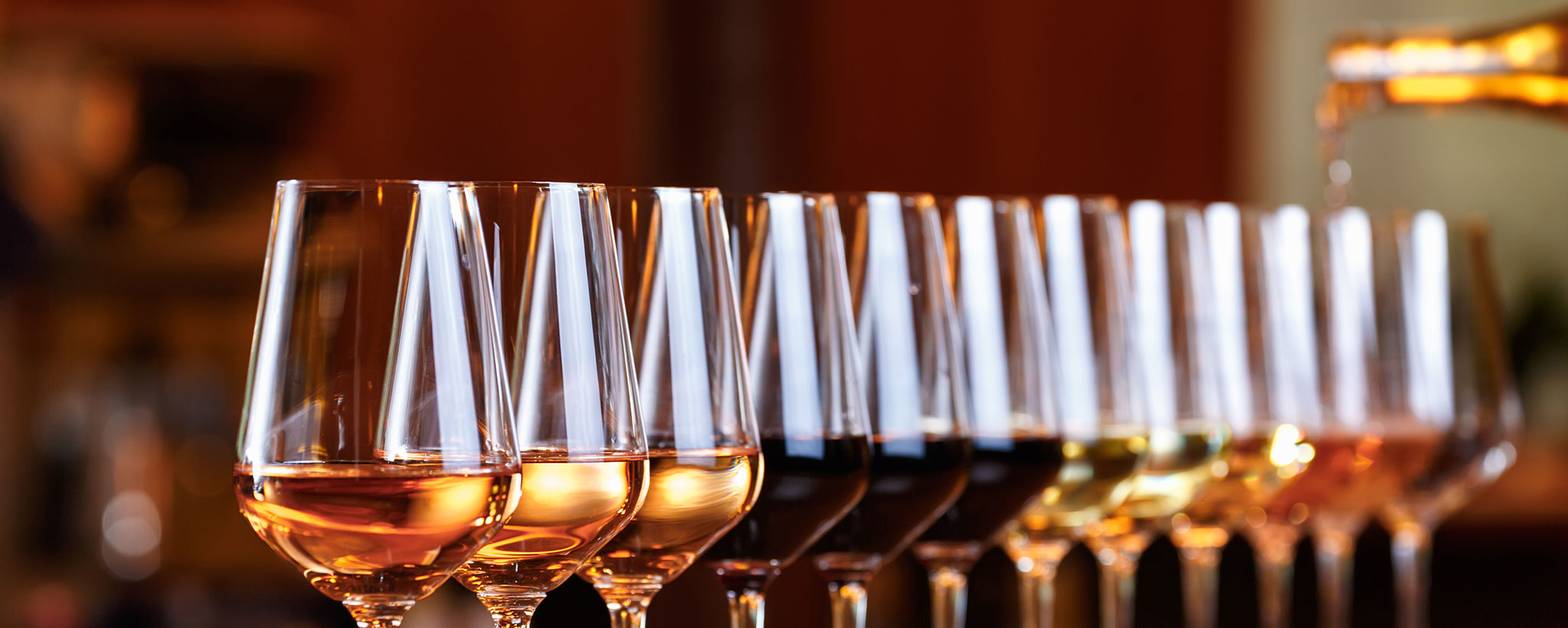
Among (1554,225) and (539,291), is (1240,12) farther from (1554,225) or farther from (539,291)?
(539,291)

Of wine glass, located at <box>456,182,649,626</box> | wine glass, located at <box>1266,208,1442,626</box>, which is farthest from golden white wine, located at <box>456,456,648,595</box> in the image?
wine glass, located at <box>1266,208,1442,626</box>

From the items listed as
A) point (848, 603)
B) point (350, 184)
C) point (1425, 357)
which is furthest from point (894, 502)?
point (1425, 357)

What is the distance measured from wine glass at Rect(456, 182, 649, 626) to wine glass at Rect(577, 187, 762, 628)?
0.10 ft

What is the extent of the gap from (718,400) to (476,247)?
0.11 meters

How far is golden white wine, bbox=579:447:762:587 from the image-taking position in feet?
2.08

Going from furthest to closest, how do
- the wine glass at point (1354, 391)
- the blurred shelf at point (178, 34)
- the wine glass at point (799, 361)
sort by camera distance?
1. the blurred shelf at point (178, 34)
2. the wine glass at point (1354, 391)
3. the wine glass at point (799, 361)

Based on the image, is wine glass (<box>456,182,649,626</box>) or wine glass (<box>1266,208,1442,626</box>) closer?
wine glass (<box>456,182,649,626</box>)

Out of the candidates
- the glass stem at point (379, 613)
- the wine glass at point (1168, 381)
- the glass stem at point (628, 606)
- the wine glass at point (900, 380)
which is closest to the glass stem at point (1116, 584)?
the wine glass at point (1168, 381)

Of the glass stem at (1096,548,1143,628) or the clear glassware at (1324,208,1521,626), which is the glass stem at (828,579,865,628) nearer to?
the glass stem at (1096,548,1143,628)

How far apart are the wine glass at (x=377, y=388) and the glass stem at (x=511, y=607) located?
0.05 metres

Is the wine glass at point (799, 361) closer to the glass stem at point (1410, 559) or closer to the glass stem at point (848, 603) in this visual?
the glass stem at point (848, 603)

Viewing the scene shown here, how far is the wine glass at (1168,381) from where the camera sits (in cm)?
92

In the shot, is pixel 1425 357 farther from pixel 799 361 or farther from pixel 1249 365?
pixel 799 361

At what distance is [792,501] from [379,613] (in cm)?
17
